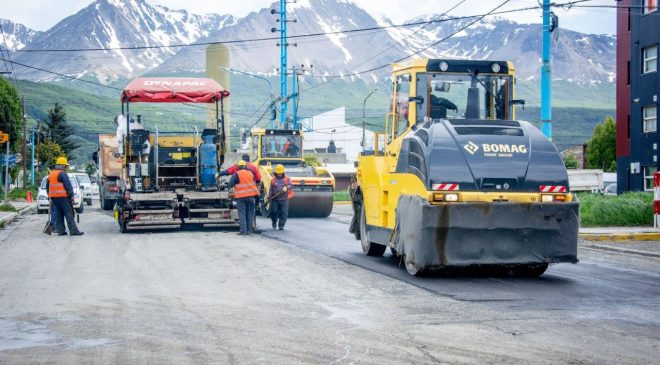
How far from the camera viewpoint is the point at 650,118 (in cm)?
4306

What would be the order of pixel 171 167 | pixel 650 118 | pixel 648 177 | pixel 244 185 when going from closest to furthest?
1. pixel 244 185
2. pixel 171 167
3. pixel 650 118
4. pixel 648 177

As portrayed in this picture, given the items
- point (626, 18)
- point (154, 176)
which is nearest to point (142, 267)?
point (154, 176)

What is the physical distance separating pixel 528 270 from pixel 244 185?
9.42 m

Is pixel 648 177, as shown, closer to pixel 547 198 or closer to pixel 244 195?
pixel 244 195

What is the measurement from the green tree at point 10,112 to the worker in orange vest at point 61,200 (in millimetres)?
36100

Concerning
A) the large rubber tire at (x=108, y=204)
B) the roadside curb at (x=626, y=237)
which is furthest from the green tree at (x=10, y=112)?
the roadside curb at (x=626, y=237)

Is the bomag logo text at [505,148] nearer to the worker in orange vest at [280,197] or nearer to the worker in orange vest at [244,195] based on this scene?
the worker in orange vest at [244,195]

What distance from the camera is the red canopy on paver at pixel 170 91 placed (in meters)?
22.3

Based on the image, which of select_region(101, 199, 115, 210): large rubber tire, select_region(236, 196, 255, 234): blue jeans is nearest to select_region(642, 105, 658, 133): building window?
select_region(101, 199, 115, 210): large rubber tire

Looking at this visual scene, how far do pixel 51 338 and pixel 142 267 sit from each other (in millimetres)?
5897

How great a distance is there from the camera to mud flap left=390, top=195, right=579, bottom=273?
1171 cm

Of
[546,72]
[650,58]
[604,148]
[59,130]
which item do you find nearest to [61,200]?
[546,72]

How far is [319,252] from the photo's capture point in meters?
16.3

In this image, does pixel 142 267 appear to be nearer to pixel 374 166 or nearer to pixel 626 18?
pixel 374 166
